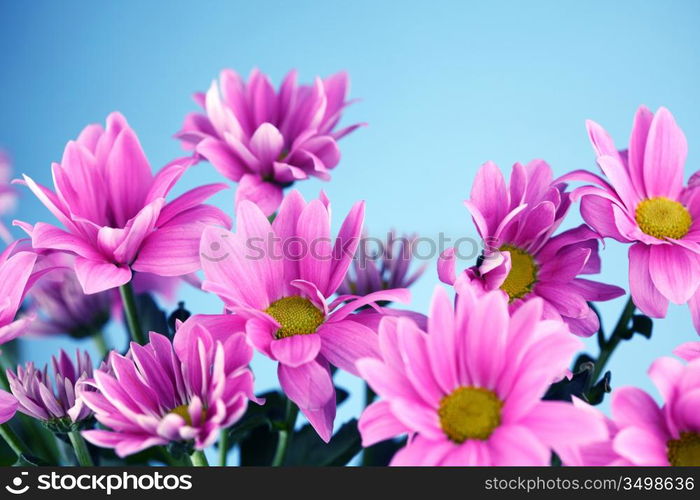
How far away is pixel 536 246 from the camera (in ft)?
1.39

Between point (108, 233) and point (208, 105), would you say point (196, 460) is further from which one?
point (208, 105)

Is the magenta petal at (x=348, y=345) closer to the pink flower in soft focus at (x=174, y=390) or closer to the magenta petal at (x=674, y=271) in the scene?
the pink flower in soft focus at (x=174, y=390)

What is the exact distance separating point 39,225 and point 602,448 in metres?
0.30

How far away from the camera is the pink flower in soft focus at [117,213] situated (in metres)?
0.40

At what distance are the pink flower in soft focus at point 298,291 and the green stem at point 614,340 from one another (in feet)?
0.52

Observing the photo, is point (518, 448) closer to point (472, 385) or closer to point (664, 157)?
point (472, 385)

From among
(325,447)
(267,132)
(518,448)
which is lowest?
(325,447)

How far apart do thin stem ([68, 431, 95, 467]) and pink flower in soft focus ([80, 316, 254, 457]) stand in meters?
0.05

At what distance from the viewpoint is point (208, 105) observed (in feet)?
1.80

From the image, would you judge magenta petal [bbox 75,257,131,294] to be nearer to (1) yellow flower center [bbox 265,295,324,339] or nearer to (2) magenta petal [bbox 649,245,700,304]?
(1) yellow flower center [bbox 265,295,324,339]

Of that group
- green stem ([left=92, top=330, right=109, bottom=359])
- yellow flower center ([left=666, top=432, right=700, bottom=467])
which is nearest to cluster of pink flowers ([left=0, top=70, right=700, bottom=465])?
yellow flower center ([left=666, top=432, right=700, bottom=467])

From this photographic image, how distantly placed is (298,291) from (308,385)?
0.24ft

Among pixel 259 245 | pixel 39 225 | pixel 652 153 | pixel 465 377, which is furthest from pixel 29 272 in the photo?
pixel 652 153

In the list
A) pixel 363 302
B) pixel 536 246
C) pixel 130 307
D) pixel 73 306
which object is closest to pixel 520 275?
pixel 536 246
